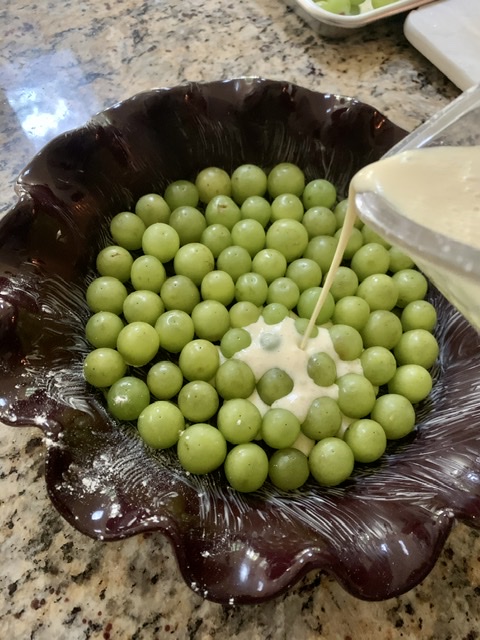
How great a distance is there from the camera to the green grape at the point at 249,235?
0.99 meters

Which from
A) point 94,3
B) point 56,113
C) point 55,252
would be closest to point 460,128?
point 55,252

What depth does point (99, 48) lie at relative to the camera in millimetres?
1387

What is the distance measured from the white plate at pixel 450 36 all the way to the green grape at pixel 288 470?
921 mm

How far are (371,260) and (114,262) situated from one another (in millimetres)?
432

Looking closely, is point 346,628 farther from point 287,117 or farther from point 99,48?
point 99,48

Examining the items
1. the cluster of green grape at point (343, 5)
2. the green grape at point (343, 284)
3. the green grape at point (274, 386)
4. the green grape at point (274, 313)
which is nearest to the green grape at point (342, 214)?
the green grape at point (343, 284)

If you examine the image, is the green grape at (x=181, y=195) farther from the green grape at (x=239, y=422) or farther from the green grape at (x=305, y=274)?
the green grape at (x=239, y=422)

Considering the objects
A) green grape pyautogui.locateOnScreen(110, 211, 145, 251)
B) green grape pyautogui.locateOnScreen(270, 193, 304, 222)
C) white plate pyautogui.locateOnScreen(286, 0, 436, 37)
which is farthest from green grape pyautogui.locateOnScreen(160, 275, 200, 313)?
white plate pyautogui.locateOnScreen(286, 0, 436, 37)

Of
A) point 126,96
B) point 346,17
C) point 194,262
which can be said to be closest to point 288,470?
point 194,262

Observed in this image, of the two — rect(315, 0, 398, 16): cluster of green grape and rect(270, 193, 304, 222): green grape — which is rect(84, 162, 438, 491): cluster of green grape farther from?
rect(315, 0, 398, 16): cluster of green grape

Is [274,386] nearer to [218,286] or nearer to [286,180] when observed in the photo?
[218,286]

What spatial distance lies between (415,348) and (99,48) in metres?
1.06

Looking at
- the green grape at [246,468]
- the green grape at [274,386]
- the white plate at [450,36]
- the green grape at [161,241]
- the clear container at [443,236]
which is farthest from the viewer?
the white plate at [450,36]

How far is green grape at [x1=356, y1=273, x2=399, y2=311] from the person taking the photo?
3.07 feet
